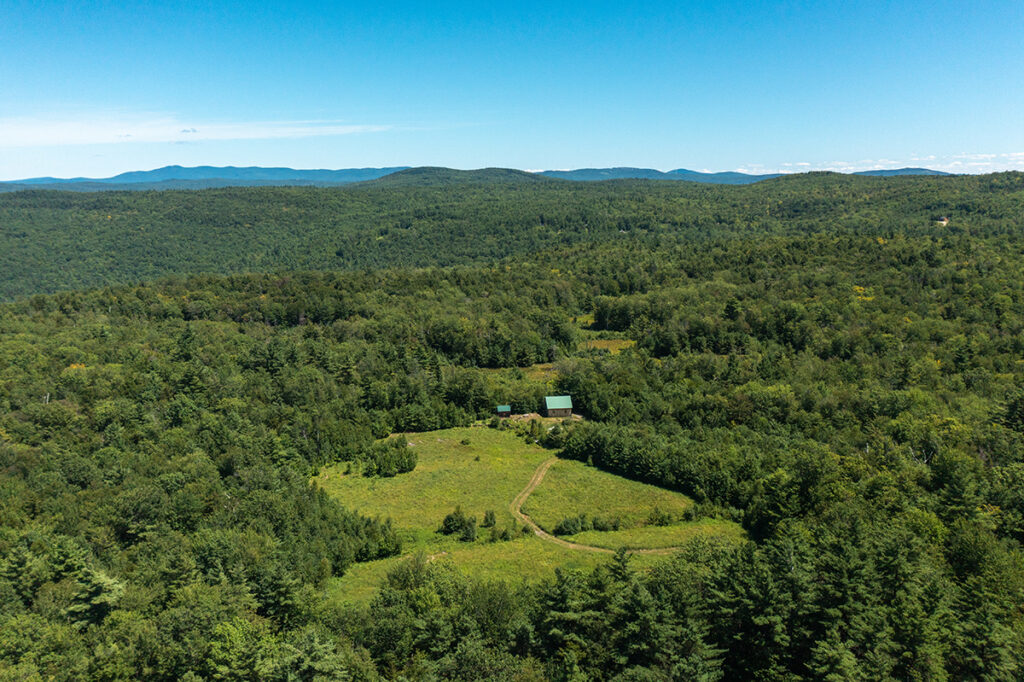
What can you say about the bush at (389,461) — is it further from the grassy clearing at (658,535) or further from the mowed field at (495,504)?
the grassy clearing at (658,535)

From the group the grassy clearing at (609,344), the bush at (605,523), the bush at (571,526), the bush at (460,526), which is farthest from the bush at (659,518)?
the grassy clearing at (609,344)

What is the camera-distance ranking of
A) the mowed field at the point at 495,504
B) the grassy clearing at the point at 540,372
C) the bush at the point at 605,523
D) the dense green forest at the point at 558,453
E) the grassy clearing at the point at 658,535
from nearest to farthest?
1. the dense green forest at the point at 558,453
2. the mowed field at the point at 495,504
3. the grassy clearing at the point at 658,535
4. the bush at the point at 605,523
5. the grassy clearing at the point at 540,372

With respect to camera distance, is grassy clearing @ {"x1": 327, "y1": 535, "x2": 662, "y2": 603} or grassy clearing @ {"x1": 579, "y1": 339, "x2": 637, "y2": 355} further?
grassy clearing @ {"x1": 579, "y1": 339, "x2": 637, "y2": 355}

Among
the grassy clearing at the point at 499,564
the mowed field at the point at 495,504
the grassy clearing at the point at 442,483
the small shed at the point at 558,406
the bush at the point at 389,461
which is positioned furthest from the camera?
the small shed at the point at 558,406

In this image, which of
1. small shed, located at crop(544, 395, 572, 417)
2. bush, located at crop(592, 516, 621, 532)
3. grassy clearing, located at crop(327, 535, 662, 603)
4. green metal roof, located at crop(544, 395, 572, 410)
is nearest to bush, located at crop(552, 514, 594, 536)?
bush, located at crop(592, 516, 621, 532)

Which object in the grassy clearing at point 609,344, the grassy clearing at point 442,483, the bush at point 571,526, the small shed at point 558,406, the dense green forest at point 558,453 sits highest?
the dense green forest at point 558,453

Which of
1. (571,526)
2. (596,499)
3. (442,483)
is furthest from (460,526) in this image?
(596,499)

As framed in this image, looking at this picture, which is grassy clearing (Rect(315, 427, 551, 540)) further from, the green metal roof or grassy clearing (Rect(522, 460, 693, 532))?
the green metal roof

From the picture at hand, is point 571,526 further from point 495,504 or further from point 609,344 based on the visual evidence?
point 609,344
